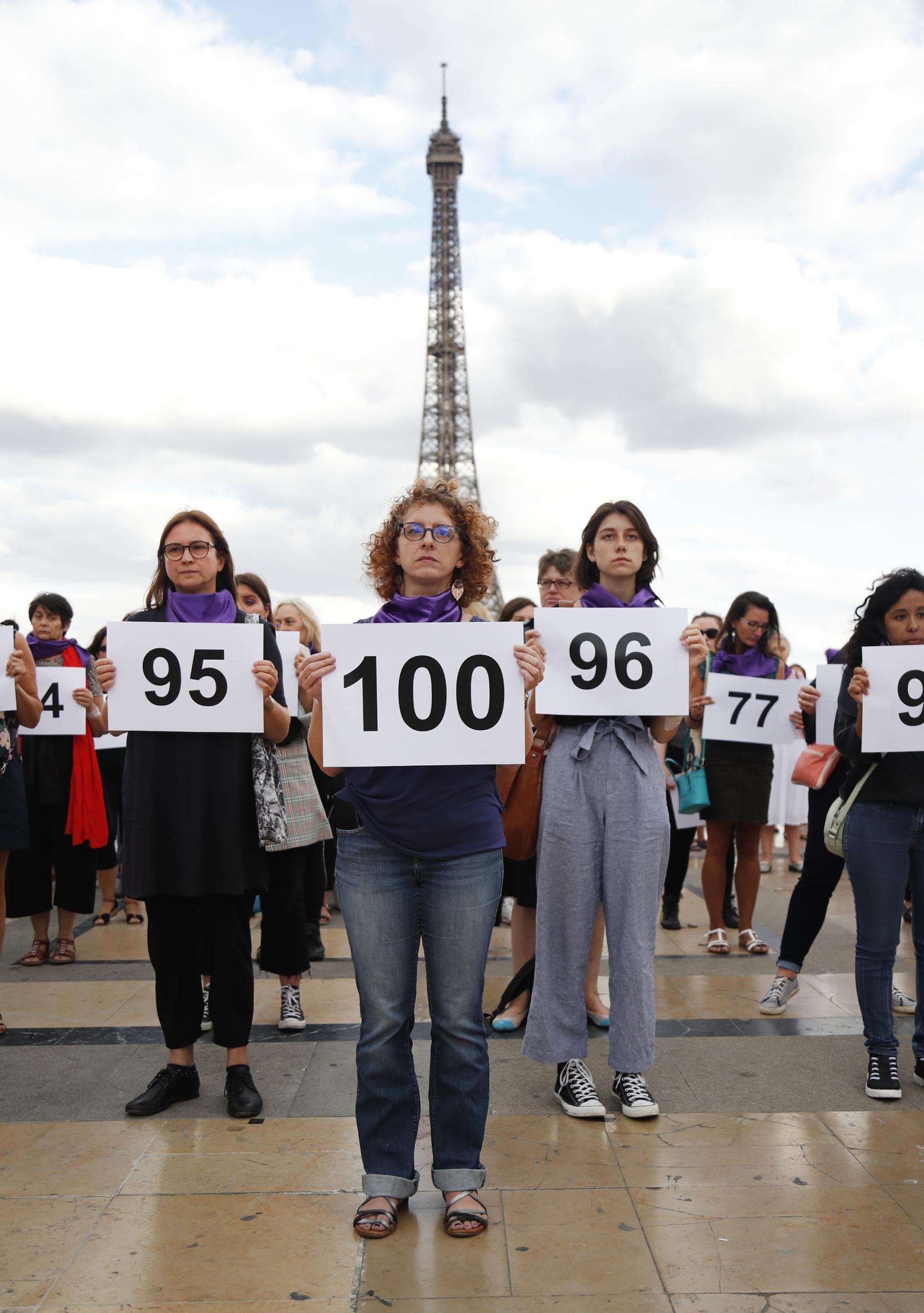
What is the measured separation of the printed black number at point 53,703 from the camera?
269 inches

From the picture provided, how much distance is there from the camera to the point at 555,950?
14.1ft

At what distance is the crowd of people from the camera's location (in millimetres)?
3320

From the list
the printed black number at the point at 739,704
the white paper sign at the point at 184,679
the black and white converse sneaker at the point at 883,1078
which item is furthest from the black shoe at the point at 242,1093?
the printed black number at the point at 739,704

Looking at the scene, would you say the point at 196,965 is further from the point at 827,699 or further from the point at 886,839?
the point at 827,699

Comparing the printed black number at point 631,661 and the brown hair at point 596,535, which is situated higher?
the brown hair at point 596,535

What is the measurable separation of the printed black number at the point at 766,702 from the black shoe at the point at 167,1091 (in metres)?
3.98

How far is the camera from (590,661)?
4223mm

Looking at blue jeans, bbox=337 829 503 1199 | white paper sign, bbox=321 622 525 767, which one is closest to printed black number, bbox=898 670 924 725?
white paper sign, bbox=321 622 525 767

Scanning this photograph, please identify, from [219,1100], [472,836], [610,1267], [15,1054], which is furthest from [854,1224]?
[15,1054]

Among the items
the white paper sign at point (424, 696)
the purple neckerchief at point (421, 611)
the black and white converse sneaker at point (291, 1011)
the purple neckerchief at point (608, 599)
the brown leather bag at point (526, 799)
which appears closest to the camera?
the white paper sign at point (424, 696)

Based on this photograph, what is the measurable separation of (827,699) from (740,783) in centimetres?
136

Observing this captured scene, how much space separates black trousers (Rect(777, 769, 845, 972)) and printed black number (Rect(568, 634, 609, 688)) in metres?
1.92

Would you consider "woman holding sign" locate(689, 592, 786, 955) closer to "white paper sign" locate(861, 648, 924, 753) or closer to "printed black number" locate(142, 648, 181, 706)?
"white paper sign" locate(861, 648, 924, 753)

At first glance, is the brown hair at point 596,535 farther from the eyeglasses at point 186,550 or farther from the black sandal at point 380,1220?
the black sandal at point 380,1220
